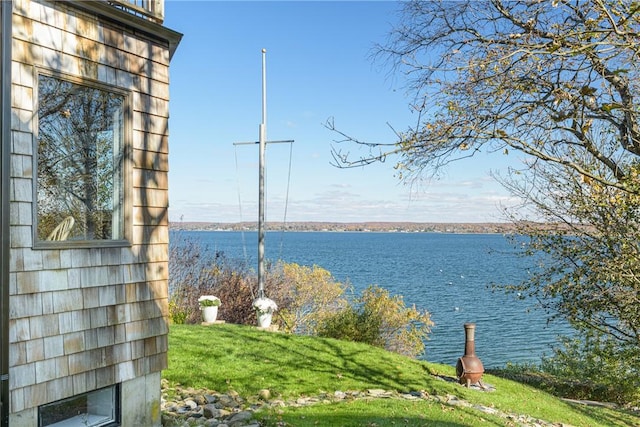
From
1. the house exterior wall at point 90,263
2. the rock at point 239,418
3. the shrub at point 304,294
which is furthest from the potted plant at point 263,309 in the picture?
the house exterior wall at point 90,263

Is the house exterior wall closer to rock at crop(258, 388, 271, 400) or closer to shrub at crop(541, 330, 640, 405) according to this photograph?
rock at crop(258, 388, 271, 400)

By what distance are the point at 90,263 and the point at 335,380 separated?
15.4ft

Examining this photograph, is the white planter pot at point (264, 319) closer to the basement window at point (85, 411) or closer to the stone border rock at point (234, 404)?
the stone border rock at point (234, 404)

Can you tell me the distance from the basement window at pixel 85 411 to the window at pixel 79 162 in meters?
1.39

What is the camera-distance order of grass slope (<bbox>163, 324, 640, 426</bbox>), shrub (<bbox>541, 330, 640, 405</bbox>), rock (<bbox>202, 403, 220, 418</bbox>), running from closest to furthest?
rock (<bbox>202, 403, 220, 418</bbox>) → grass slope (<bbox>163, 324, 640, 426</bbox>) → shrub (<bbox>541, 330, 640, 405</bbox>)

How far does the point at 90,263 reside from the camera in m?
4.50

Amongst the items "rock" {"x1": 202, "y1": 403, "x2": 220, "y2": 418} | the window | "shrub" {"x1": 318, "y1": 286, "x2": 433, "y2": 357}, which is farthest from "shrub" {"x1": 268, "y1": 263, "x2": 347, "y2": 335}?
the window

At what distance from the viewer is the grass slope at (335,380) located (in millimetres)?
6258

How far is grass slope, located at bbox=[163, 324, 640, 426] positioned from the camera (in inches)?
246

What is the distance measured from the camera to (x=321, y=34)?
1666 cm

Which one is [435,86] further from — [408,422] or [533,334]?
[533,334]

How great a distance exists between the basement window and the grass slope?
5.48ft

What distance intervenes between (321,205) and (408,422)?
4808cm

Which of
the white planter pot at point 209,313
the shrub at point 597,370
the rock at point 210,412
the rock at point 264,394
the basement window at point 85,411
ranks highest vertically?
the basement window at point 85,411
